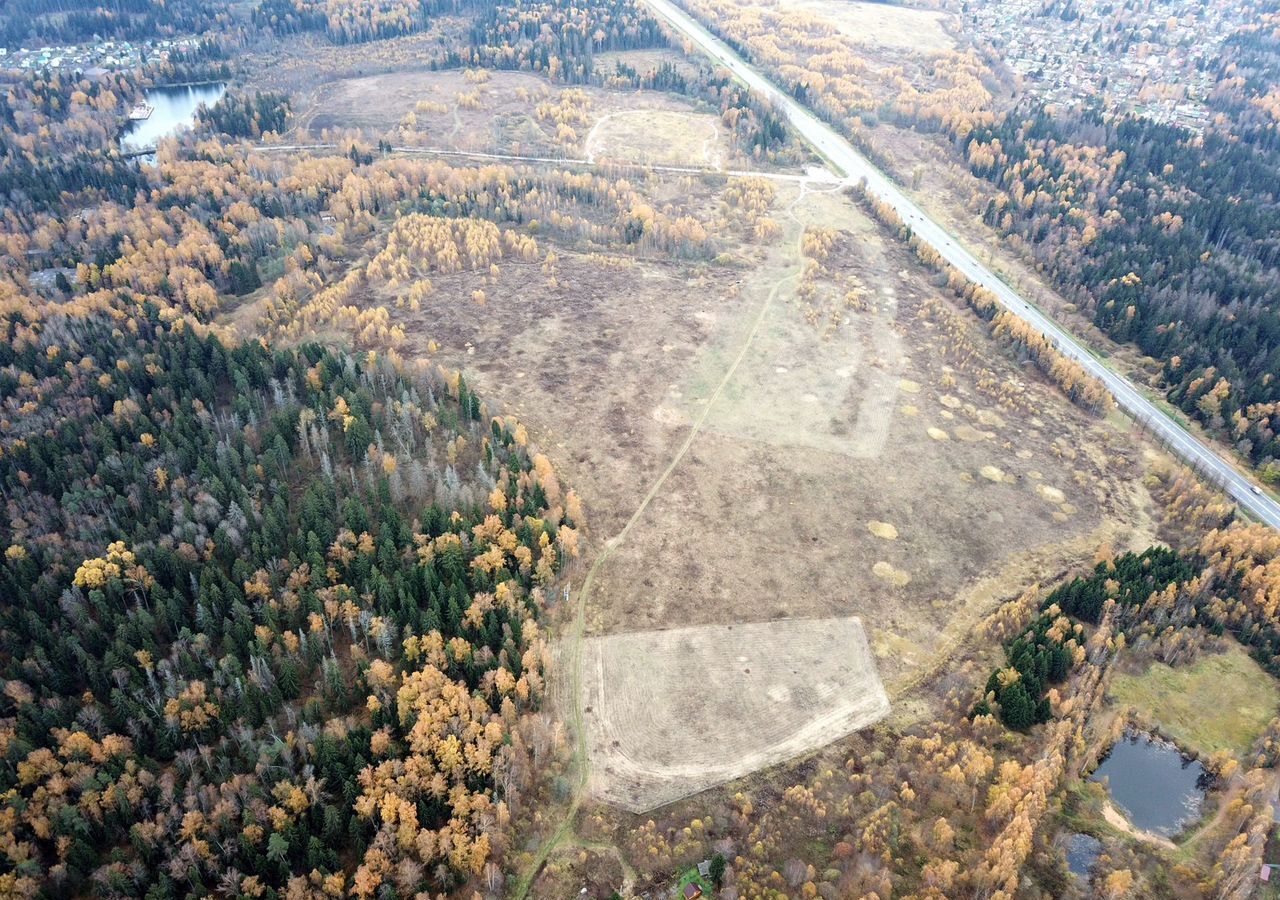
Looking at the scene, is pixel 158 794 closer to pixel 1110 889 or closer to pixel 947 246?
pixel 1110 889

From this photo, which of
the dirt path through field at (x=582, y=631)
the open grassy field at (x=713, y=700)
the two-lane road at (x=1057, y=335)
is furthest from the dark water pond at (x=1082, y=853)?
the two-lane road at (x=1057, y=335)

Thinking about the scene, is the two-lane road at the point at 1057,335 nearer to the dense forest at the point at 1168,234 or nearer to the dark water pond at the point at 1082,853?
the dense forest at the point at 1168,234

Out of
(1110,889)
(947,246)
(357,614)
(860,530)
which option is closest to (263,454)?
(357,614)

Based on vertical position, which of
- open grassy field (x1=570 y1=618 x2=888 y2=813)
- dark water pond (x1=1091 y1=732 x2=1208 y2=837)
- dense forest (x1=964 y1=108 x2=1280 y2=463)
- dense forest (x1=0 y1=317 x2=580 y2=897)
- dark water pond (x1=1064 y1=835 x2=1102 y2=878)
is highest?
dense forest (x1=964 y1=108 x2=1280 y2=463)

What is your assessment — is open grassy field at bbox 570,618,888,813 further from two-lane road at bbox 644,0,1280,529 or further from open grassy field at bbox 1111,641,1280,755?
two-lane road at bbox 644,0,1280,529

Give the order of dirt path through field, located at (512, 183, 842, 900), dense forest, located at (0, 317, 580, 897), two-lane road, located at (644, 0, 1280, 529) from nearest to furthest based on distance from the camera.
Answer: dense forest, located at (0, 317, 580, 897) → dirt path through field, located at (512, 183, 842, 900) → two-lane road, located at (644, 0, 1280, 529)

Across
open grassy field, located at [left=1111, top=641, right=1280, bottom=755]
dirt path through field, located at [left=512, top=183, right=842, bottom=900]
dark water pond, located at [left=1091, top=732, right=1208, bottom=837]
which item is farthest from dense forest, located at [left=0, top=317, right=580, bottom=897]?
open grassy field, located at [left=1111, top=641, right=1280, bottom=755]

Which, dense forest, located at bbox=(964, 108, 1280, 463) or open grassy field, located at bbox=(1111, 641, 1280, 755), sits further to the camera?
dense forest, located at bbox=(964, 108, 1280, 463)
